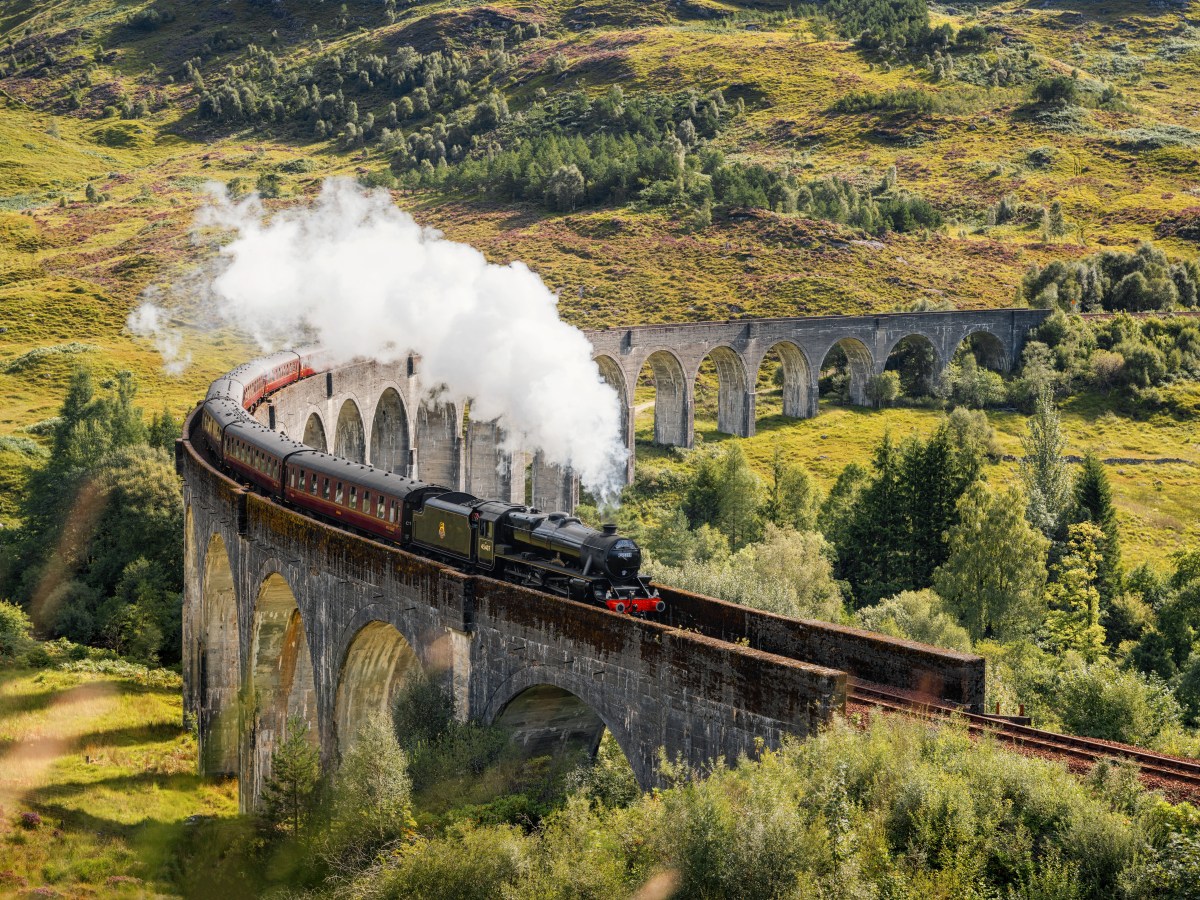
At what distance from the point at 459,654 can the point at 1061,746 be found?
10988mm

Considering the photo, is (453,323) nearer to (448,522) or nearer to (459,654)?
(448,522)

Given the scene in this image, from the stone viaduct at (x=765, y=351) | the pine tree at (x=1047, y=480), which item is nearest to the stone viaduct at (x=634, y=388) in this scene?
the stone viaduct at (x=765, y=351)

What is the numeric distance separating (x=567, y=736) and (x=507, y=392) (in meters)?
24.4

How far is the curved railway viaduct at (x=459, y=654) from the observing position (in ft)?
63.6

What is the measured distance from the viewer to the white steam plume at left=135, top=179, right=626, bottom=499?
44.1 metres

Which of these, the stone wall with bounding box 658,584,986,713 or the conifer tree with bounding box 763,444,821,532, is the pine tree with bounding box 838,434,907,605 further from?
the stone wall with bounding box 658,584,986,713

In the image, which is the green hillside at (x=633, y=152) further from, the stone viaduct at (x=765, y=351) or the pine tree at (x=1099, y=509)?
the stone viaduct at (x=765, y=351)

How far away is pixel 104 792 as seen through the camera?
1383 inches

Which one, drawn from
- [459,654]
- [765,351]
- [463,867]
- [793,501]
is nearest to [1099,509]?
[793,501]

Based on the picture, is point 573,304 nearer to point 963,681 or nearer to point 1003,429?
point 1003,429

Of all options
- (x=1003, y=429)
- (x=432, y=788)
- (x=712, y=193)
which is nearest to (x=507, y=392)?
(x=432, y=788)

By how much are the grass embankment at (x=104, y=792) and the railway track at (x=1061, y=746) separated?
46.1 feet

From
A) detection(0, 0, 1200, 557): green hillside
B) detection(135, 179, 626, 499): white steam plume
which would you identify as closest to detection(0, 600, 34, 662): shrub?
detection(135, 179, 626, 499): white steam plume

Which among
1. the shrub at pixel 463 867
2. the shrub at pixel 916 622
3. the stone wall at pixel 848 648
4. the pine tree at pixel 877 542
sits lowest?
the pine tree at pixel 877 542
